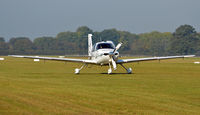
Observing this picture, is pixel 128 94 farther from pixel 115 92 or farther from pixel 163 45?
pixel 163 45

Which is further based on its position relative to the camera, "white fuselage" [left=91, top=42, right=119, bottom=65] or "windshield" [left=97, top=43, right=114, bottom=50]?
"windshield" [left=97, top=43, right=114, bottom=50]

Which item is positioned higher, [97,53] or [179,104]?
[97,53]

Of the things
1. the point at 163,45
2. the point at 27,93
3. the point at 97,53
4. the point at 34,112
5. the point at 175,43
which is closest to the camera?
the point at 34,112

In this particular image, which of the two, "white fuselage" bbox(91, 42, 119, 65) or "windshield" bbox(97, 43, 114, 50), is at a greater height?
"windshield" bbox(97, 43, 114, 50)

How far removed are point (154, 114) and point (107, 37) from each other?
185 meters

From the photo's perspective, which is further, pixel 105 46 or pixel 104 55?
pixel 105 46

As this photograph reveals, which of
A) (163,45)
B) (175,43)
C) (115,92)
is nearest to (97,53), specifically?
(115,92)

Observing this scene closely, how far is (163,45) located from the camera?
601ft

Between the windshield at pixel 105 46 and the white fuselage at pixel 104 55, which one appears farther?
the windshield at pixel 105 46

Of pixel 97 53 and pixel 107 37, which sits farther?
pixel 107 37

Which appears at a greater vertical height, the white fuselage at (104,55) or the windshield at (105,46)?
the windshield at (105,46)

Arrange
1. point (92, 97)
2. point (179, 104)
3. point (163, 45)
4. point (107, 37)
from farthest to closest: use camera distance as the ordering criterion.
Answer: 1. point (107, 37)
2. point (163, 45)
3. point (92, 97)
4. point (179, 104)

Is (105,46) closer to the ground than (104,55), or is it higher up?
higher up

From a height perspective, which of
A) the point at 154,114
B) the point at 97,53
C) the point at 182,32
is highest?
the point at 182,32
